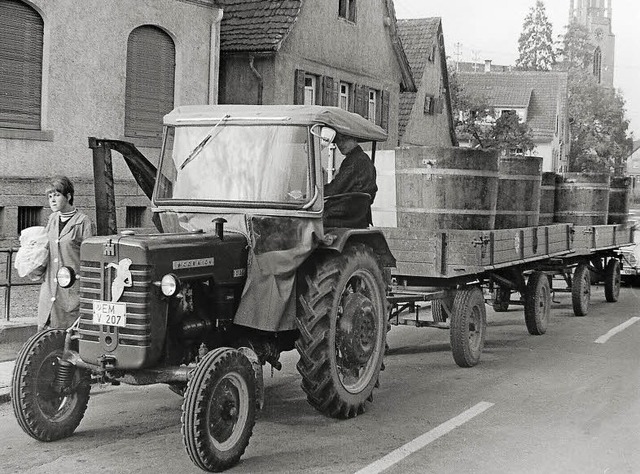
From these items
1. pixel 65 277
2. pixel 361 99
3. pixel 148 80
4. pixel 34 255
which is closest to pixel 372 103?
pixel 361 99

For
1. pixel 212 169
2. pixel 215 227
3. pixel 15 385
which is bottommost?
pixel 15 385

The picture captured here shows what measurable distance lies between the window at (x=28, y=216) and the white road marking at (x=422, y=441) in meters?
9.18

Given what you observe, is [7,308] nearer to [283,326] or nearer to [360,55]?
[283,326]

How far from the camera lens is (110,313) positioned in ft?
19.0

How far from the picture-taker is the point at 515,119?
4238cm

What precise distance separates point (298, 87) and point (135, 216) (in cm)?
615

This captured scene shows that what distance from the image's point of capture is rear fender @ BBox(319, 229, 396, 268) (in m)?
6.80

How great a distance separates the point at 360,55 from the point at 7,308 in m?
16.2

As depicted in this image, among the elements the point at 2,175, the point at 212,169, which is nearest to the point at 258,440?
the point at 212,169

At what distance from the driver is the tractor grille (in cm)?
194

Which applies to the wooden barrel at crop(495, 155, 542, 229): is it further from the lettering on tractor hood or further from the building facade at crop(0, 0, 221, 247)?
the building facade at crop(0, 0, 221, 247)

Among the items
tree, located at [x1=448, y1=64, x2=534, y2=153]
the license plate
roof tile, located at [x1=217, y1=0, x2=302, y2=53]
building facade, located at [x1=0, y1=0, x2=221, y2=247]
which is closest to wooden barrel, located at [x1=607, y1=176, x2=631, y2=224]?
roof tile, located at [x1=217, y1=0, x2=302, y2=53]

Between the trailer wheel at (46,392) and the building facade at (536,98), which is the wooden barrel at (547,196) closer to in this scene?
the trailer wheel at (46,392)

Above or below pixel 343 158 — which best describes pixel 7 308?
below
